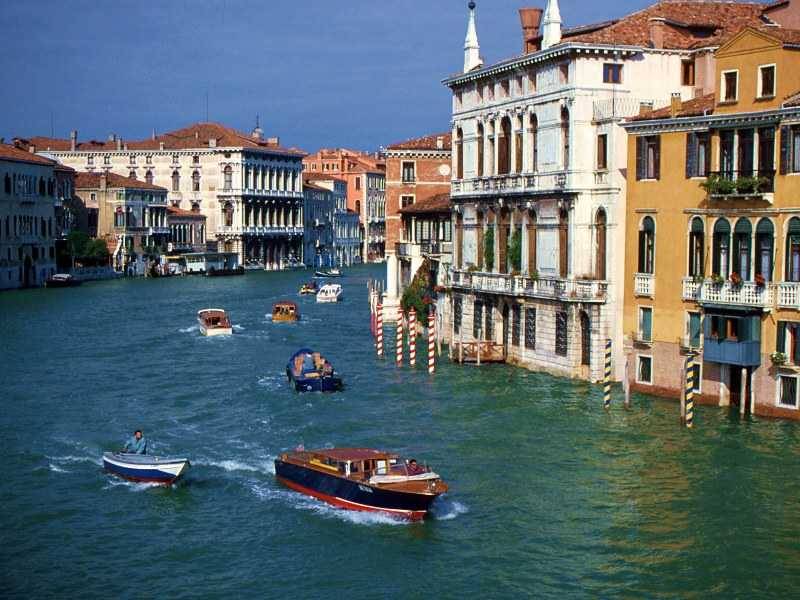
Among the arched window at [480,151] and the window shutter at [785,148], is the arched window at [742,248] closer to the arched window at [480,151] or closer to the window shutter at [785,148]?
the window shutter at [785,148]

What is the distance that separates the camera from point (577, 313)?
94.4 ft

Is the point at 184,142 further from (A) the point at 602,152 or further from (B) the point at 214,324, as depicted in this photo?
(A) the point at 602,152

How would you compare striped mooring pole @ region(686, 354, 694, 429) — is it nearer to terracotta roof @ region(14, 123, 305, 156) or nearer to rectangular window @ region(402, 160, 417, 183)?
rectangular window @ region(402, 160, 417, 183)

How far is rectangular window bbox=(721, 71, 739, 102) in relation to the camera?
24109 millimetres

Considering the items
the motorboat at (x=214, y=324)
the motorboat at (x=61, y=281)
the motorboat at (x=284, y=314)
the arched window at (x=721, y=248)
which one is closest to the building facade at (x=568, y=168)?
the arched window at (x=721, y=248)

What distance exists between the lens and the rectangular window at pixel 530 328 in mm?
30938

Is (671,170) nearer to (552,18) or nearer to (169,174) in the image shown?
(552,18)

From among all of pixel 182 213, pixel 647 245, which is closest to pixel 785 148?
pixel 647 245

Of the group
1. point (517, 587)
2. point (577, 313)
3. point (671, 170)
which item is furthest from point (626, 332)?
point (517, 587)

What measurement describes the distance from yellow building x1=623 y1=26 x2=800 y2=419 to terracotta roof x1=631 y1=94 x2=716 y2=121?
1.3 inches

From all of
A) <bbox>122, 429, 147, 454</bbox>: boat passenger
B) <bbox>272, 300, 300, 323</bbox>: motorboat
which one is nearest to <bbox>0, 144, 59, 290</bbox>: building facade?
<bbox>272, 300, 300, 323</bbox>: motorboat

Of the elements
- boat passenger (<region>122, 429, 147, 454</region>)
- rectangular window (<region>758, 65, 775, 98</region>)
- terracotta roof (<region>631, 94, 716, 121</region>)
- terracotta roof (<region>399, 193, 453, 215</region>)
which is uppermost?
rectangular window (<region>758, 65, 775, 98</region>)

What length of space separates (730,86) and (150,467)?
12.5 meters

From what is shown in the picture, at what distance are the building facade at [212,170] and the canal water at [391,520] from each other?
2457 inches
